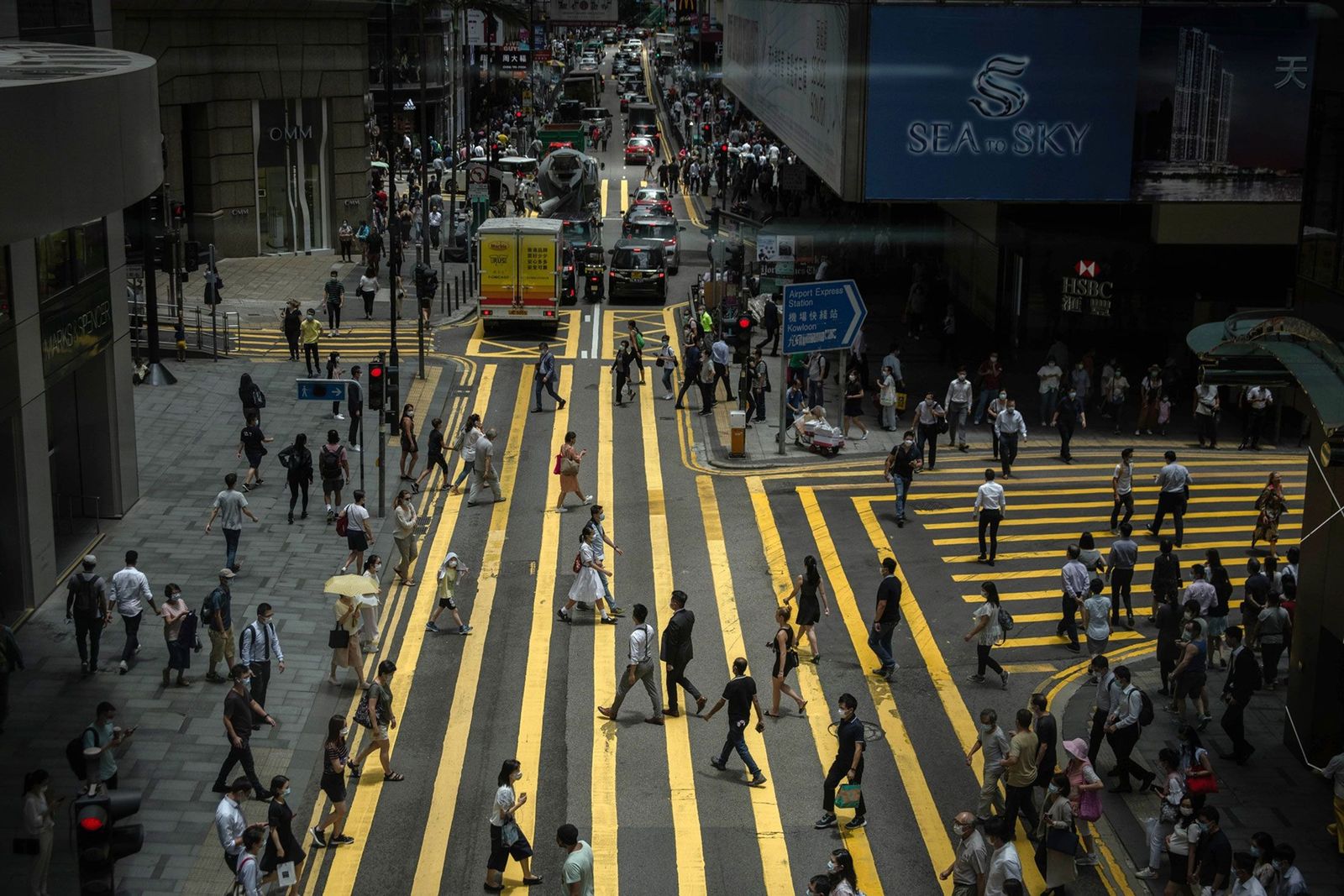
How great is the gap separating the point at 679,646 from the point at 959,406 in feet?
47.6

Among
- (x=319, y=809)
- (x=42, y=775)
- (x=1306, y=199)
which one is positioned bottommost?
(x=319, y=809)

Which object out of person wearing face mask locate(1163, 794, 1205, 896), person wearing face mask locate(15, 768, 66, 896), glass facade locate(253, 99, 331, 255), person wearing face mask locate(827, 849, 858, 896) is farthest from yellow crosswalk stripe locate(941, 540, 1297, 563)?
glass facade locate(253, 99, 331, 255)

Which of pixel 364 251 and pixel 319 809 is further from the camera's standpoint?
pixel 364 251

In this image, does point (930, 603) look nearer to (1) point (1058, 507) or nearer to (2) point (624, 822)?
(1) point (1058, 507)

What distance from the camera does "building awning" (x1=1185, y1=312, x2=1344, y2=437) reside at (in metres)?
17.4

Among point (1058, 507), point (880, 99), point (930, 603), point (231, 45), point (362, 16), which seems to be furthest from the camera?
point (362, 16)

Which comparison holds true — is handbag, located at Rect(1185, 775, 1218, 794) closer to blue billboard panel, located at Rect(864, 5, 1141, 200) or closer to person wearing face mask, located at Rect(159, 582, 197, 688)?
person wearing face mask, located at Rect(159, 582, 197, 688)

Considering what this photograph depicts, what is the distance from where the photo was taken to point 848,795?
17.8 m

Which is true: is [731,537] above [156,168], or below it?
below

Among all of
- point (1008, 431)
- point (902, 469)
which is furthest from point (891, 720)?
point (1008, 431)

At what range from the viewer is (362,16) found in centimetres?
5850

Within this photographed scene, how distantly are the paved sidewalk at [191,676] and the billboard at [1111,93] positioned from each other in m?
14.6

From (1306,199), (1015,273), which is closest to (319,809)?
(1306,199)

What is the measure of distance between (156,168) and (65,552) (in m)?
8.22
